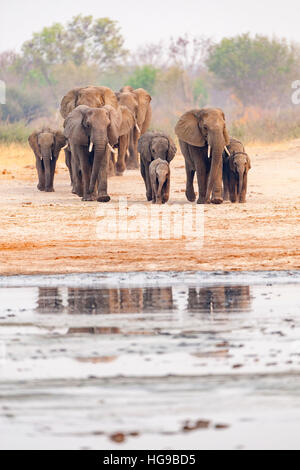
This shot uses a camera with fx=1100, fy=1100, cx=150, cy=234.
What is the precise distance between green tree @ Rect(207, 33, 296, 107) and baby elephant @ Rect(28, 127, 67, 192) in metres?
38.9

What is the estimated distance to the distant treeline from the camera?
56781mm

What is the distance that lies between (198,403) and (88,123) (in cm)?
1270

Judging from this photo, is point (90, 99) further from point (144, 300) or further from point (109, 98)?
point (144, 300)

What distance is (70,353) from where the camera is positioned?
6.25 m

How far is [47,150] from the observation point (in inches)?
778

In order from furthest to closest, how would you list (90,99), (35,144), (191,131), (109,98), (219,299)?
(109,98) < (90,99) < (35,144) < (191,131) < (219,299)

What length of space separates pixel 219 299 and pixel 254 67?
5148cm

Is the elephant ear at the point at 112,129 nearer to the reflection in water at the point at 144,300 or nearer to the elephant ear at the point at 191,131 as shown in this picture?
the elephant ear at the point at 191,131

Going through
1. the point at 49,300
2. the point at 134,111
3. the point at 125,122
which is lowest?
the point at 49,300

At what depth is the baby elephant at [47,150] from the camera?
65.1 ft

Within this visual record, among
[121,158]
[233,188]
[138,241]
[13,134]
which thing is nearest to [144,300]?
[138,241]

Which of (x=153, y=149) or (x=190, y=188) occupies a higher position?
(x=153, y=149)

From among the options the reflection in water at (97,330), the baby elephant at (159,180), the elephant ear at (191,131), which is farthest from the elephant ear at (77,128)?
the reflection in water at (97,330)
